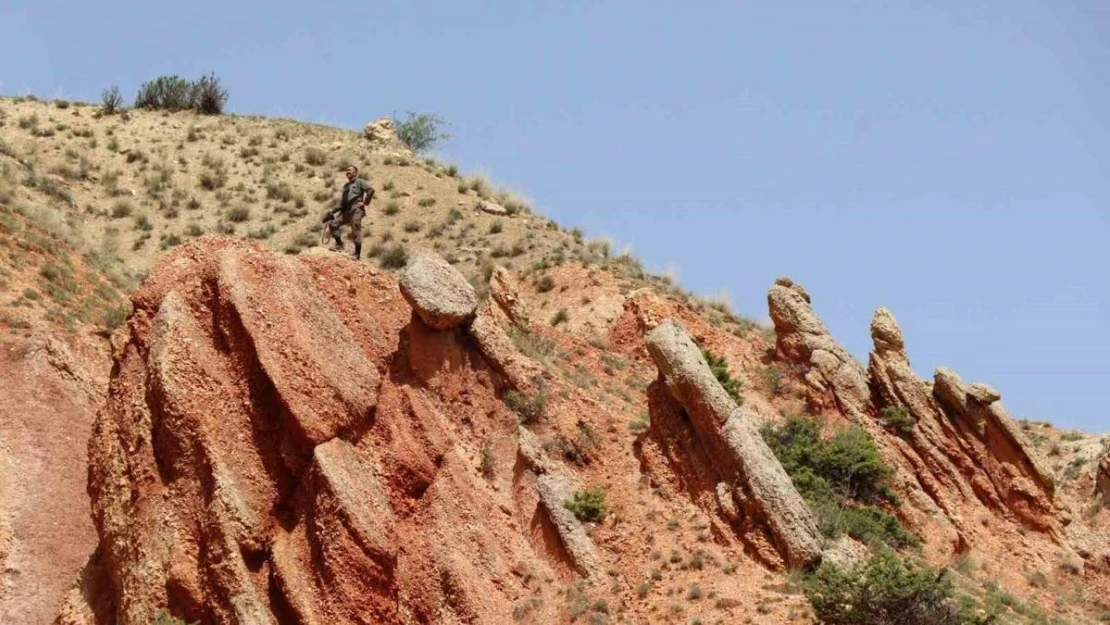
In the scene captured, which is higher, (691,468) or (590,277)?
(590,277)

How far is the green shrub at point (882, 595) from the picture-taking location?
2056 centimetres

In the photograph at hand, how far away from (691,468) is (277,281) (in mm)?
7061

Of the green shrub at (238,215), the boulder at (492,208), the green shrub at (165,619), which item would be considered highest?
the boulder at (492,208)

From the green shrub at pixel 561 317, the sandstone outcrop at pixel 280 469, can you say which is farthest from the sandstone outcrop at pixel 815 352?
the sandstone outcrop at pixel 280 469

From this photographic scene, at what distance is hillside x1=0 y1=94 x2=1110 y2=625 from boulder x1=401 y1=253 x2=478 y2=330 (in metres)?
0.05

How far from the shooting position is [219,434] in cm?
2108

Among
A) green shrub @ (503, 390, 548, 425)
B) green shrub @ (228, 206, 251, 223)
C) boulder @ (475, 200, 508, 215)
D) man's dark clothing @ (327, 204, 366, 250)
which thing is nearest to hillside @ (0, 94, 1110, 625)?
green shrub @ (503, 390, 548, 425)

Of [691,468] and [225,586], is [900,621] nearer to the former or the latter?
[691,468]

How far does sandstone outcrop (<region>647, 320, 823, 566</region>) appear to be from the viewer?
21.8m

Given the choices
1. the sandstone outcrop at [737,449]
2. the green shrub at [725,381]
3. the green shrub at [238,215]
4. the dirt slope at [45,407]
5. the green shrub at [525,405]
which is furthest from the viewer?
the green shrub at [238,215]

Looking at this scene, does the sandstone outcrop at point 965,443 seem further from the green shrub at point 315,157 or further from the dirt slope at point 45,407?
the green shrub at point 315,157

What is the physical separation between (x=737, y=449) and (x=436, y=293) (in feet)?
17.3

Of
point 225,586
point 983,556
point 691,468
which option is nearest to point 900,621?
point 691,468

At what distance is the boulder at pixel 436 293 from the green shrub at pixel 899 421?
33.3 ft
